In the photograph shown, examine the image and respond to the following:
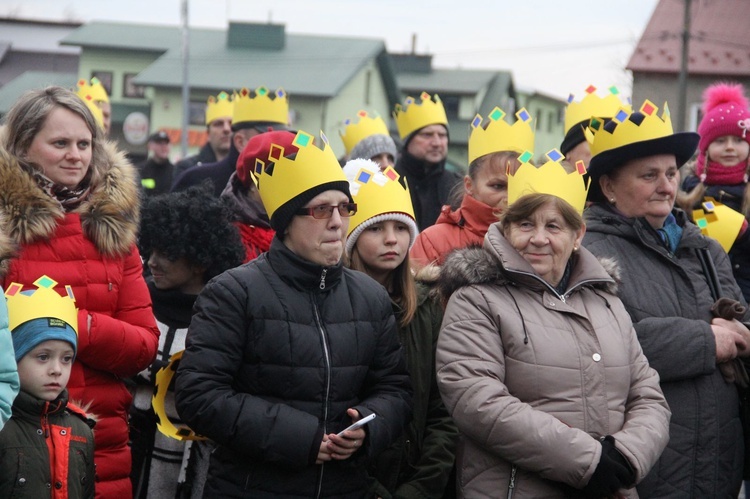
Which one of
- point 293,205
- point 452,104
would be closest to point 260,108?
point 293,205

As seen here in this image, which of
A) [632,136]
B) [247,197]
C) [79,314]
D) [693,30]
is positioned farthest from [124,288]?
[693,30]

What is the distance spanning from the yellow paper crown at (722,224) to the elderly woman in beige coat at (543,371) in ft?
5.59

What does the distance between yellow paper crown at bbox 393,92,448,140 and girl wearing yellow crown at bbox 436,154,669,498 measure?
158 inches

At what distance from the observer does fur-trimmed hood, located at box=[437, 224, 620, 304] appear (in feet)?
14.3

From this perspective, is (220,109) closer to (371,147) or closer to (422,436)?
(371,147)

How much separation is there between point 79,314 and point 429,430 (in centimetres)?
156

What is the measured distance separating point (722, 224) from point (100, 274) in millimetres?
3420

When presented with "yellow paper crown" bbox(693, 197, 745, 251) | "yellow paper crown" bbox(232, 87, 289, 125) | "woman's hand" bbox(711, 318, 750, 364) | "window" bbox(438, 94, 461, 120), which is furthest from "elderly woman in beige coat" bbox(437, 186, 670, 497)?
"window" bbox(438, 94, 461, 120)

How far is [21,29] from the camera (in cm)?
6525

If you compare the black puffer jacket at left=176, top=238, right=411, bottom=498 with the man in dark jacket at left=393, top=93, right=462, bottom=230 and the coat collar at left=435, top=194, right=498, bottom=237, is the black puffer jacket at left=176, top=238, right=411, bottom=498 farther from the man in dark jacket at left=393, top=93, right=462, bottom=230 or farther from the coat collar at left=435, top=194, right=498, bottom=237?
the man in dark jacket at left=393, top=93, right=462, bottom=230

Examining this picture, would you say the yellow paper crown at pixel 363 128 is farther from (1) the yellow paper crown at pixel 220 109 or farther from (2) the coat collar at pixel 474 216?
(2) the coat collar at pixel 474 216

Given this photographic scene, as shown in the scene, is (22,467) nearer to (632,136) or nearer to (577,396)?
(577,396)

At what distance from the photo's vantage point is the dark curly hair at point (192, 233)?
17.2ft

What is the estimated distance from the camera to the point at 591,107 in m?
7.06
